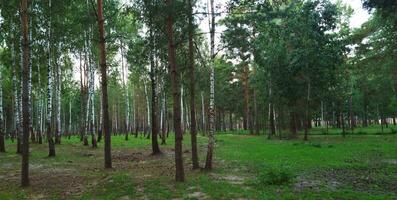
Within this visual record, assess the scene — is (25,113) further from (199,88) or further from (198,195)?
(199,88)

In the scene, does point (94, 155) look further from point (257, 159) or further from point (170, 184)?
point (170, 184)

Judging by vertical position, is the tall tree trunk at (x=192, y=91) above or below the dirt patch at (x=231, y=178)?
above

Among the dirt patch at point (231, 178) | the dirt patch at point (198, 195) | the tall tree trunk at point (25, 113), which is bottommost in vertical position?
the dirt patch at point (198, 195)

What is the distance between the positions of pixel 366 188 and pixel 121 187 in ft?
26.9

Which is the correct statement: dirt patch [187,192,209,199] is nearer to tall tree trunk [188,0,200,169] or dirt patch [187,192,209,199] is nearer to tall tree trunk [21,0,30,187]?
tall tree trunk [188,0,200,169]


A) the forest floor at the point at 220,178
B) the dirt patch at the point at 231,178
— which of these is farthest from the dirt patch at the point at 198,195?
the dirt patch at the point at 231,178

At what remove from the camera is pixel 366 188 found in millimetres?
12609

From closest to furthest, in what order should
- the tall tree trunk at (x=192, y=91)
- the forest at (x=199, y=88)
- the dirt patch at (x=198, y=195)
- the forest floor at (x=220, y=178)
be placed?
the dirt patch at (x=198, y=195) < the forest floor at (x=220, y=178) < the forest at (x=199, y=88) < the tall tree trunk at (x=192, y=91)

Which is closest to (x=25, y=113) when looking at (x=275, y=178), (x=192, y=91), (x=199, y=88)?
(x=192, y=91)

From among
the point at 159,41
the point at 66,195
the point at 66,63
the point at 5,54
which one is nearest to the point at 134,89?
the point at 66,63

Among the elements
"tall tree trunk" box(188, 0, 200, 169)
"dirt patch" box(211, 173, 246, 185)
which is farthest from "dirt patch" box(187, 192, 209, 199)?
"tall tree trunk" box(188, 0, 200, 169)

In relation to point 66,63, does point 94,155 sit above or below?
below

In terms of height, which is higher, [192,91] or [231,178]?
[192,91]

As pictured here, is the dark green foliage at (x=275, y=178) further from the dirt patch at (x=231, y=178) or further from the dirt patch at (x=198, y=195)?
the dirt patch at (x=198, y=195)
